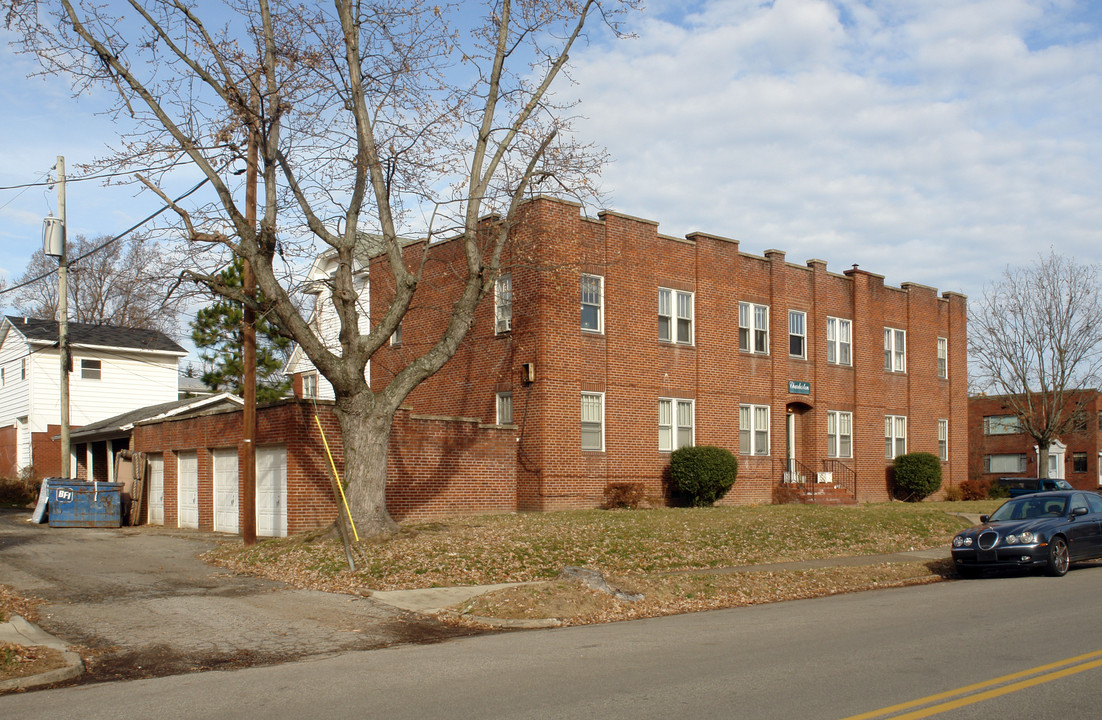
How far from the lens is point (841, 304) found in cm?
3378

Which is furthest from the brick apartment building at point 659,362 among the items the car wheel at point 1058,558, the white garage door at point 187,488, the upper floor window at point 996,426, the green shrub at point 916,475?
the upper floor window at point 996,426

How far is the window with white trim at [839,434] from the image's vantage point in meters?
32.8

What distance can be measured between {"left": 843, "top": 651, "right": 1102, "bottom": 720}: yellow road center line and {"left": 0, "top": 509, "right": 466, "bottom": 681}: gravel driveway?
550 cm

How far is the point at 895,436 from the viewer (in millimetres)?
35656

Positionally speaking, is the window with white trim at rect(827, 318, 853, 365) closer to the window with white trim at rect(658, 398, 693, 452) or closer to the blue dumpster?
the window with white trim at rect(658, 398, 693, 452)

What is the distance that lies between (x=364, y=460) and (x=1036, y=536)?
1122cm

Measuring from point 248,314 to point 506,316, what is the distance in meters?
9.89

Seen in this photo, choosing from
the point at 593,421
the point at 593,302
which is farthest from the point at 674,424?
the point at 593,302

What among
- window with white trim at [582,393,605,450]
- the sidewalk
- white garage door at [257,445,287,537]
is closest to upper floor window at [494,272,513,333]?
window with white trim at [582,393,605,450]

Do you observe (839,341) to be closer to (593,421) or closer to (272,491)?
(593,421)

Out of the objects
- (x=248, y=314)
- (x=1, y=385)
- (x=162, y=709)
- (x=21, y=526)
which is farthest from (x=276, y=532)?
(x=1, y=385)

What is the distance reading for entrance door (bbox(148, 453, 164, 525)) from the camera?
27.2 m

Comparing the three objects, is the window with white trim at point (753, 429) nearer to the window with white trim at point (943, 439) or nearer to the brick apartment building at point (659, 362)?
the brick apartment building at point (659, 362)

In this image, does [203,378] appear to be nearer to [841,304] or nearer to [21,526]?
[21,526]
